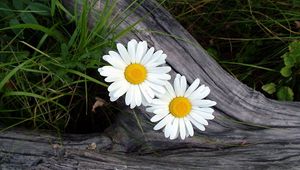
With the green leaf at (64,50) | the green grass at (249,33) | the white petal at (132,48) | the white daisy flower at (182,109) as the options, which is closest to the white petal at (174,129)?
the white daisy flower at (182,109)

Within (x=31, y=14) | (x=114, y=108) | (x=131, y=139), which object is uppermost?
(x=31, y=14)

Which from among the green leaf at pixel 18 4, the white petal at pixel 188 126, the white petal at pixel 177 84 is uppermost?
the green leaf at pixel 18 4

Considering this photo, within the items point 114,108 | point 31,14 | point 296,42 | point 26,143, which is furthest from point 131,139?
point 296,42

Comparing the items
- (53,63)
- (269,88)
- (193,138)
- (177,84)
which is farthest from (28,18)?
(269,88)

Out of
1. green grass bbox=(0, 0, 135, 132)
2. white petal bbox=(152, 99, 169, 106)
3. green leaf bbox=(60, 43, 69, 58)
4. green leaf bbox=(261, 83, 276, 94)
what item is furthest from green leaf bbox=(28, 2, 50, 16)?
green leaf bbox=(261, 83, 276, 94)

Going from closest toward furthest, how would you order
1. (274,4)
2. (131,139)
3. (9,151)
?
(9,151) → (131,139) → (274,4)

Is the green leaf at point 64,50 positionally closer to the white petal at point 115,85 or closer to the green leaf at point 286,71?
the white petal at point 115,85

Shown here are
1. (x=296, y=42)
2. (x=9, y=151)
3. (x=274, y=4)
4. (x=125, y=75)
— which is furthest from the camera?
(x=274, y=4)

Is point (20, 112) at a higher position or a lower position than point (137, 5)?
lower

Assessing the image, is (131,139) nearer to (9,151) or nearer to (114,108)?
(114,108)
